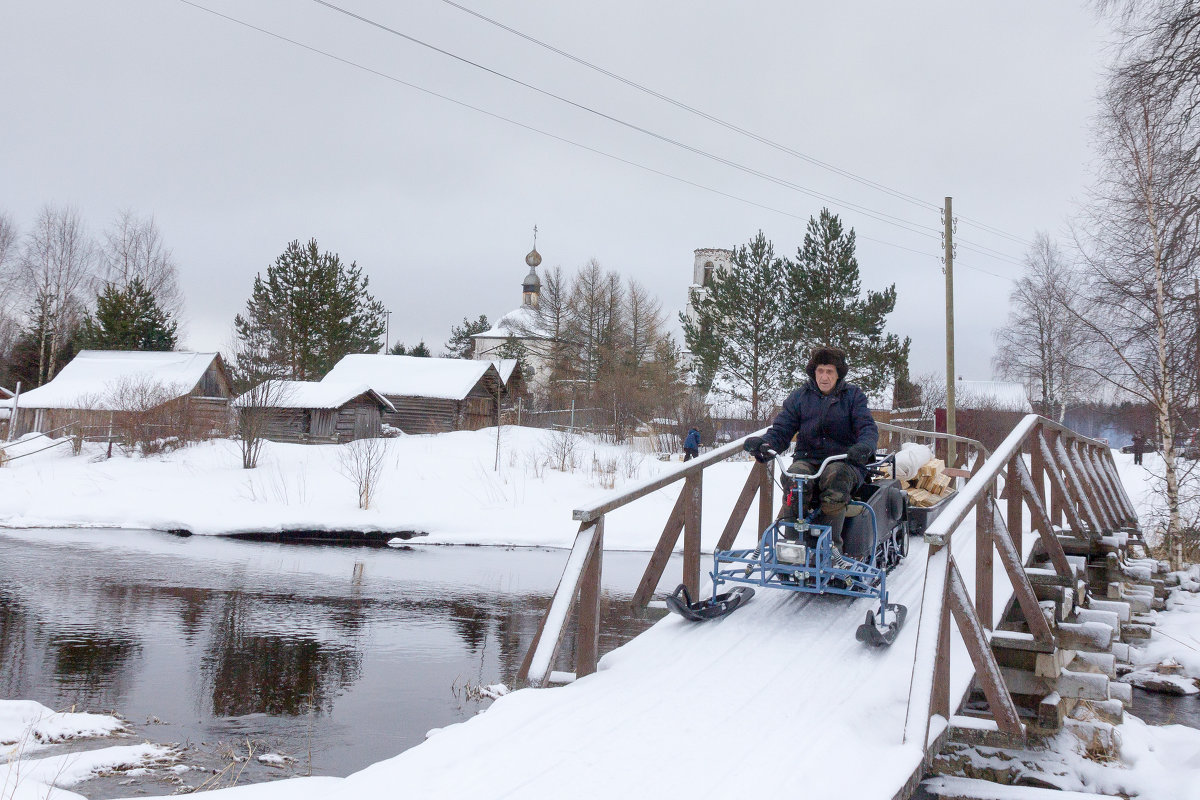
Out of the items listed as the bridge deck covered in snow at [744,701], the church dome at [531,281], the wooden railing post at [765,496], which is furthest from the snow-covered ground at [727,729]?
the church dome at [531,281]

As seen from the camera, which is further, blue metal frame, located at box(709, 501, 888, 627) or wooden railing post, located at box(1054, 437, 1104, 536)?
wooden railing post, located at box(1054, 437, 1104, 536)

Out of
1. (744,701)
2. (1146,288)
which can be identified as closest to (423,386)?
(1146,288)

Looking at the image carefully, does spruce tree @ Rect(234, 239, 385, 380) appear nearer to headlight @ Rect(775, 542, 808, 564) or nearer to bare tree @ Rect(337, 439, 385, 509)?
bare tree @ Rect(337, 439, 385, 509)

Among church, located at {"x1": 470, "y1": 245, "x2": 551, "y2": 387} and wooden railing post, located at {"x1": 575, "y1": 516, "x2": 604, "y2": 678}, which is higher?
church, located at {"x1": 470, "y1": 245, "x2": 551, "y2": 387}

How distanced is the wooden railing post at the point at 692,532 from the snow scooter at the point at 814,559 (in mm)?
321

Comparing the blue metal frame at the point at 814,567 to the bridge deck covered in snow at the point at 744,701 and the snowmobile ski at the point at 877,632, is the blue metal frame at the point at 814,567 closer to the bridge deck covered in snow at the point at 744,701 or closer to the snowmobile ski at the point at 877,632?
the snowmobile ski at the point at 877,632

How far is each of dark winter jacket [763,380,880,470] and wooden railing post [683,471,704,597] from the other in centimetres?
70

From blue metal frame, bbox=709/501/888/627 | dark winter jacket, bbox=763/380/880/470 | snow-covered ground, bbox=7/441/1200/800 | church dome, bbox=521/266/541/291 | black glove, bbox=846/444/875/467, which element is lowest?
snow-covered ground, bbox=7/441/1200/800

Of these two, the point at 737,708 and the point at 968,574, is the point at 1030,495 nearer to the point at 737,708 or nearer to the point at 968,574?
the point at 968,574

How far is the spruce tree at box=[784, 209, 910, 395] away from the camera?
33.8 metres

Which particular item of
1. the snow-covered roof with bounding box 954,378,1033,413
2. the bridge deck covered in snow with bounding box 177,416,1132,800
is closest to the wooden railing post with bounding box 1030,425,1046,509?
the bridge deck covered in snow with bounding box 177,416,1132,800

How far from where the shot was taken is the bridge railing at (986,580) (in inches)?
165

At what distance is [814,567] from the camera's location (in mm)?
5809

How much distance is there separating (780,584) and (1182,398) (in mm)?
10416
